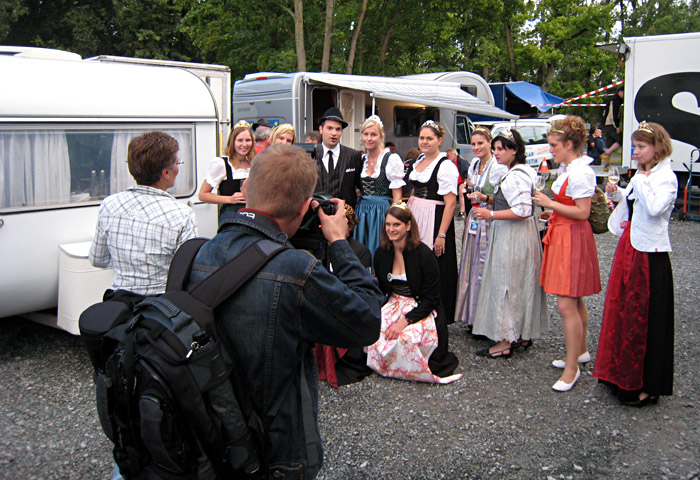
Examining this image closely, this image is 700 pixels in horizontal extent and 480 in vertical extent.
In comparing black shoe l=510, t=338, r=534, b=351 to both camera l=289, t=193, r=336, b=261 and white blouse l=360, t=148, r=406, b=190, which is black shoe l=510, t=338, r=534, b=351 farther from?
camera l=289, t=193, r=336, b=261

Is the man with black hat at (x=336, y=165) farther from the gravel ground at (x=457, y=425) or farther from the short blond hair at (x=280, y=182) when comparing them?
the short blond hair at (x=280, y=182)

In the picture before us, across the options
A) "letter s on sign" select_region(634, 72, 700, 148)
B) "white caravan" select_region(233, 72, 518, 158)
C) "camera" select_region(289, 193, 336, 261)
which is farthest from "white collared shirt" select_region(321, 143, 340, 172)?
"letter s on sign" select_region(634, 72, 700, 148)

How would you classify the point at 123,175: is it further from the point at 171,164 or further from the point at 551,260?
the point at 551,260

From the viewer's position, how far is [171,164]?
3.02 m

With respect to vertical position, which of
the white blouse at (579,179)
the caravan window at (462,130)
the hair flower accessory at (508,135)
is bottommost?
the white blouse at (579,179)

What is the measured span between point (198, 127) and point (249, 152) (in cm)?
86

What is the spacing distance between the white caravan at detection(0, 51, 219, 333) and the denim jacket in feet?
11.1

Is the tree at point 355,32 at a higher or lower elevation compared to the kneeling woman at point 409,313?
higher

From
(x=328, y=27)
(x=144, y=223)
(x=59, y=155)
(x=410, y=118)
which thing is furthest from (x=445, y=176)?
(x=328, y=27)

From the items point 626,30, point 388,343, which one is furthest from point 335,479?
point 626,30

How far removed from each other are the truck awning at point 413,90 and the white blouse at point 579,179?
299 inches

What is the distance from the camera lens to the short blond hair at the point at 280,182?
1.73m

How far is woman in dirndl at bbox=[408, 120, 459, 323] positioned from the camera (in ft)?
16.4

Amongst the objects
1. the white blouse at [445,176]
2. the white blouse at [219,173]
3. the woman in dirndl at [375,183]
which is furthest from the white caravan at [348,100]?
the white blouse at [445,176]
